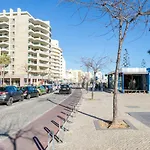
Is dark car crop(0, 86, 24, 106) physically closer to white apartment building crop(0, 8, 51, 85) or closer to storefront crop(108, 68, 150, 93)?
storefront crop(108, 68, 150, 93)

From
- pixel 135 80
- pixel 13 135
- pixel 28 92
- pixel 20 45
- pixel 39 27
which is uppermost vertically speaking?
pixel 39 27

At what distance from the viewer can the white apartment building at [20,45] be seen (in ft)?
274

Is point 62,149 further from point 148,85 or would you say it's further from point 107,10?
point 148,85

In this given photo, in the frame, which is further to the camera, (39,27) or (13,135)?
(39,27)

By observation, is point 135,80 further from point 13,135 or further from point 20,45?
point 20,45

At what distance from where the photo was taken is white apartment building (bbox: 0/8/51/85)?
274 feet

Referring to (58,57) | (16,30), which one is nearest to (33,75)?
(16,30)

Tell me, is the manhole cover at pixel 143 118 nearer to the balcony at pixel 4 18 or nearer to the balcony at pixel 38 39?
the balcony at pixel 38 39

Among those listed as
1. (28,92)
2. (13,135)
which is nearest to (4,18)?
(28,92)

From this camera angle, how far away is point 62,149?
6590mm

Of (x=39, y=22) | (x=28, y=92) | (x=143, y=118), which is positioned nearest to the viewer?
(x=143, y=118)

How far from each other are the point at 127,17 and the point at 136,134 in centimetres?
433

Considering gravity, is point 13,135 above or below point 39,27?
below

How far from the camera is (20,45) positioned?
84.8 metres
